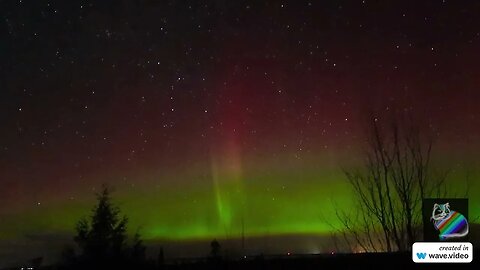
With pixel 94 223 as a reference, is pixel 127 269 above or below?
below

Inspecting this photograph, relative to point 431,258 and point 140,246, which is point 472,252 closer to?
point 431,258

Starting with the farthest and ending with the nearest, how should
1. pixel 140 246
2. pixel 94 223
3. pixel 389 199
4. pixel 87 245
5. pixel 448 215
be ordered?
pixel 94 223
pixel 87 245
pixel 140 246
pixel 389 199
pixel 448 215

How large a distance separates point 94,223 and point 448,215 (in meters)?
23.3

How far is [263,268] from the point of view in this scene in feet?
40.9

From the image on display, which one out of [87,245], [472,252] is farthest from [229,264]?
[87,245]

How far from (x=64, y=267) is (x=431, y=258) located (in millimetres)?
7124

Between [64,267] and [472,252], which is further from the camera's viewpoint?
[64,267]

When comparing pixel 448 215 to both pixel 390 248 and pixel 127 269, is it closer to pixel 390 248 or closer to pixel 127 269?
pixel 390 248

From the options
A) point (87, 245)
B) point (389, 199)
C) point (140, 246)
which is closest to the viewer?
point (389, 199)

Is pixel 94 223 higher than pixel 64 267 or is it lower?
higher

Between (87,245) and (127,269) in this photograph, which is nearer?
(127,269)

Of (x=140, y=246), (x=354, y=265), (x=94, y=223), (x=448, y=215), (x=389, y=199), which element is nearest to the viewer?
(x=448, y=215)

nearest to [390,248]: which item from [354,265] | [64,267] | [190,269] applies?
[354,265]

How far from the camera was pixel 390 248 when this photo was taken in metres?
15.2
